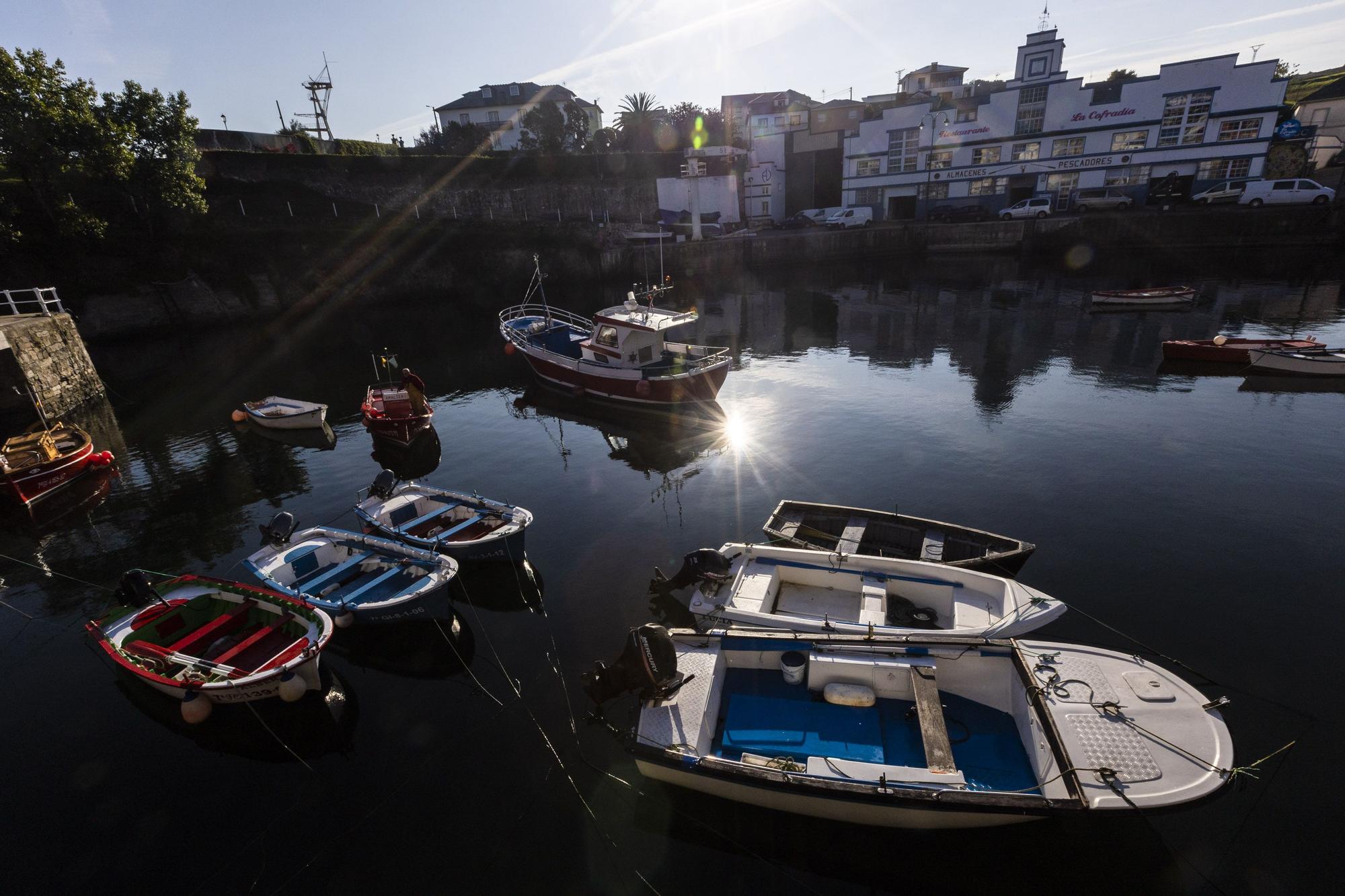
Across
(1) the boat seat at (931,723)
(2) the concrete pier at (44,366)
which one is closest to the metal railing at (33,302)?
(2) the concrete pier at (44,366)

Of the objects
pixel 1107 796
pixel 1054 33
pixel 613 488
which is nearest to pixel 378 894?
pixel 1107 796

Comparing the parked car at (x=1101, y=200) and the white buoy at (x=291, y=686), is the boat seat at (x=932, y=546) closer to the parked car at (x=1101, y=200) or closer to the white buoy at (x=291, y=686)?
the white buoy at (x=291, y=686)

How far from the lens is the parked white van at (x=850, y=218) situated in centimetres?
7288

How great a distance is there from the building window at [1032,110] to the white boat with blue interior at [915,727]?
246 feet

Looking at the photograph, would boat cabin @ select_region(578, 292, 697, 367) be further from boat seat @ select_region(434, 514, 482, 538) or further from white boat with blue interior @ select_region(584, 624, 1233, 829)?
white boat with blue interior @ select_region(584, 624, 1233, 829)

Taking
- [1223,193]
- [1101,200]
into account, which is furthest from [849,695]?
[1223,193]

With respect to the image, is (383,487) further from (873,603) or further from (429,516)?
(873,603)

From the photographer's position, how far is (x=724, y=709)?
9.91 meters

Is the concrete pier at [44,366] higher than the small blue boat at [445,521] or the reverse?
higher

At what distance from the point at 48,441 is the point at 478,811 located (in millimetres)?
22979

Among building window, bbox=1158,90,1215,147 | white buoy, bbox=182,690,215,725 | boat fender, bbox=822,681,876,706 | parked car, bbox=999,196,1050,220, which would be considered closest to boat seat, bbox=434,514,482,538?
white buoy, bbox=182,690,215,725

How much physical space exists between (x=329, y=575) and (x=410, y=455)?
10.9m

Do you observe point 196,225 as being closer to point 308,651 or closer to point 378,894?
point 308,651

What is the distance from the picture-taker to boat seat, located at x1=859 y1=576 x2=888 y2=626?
37.5 feet
